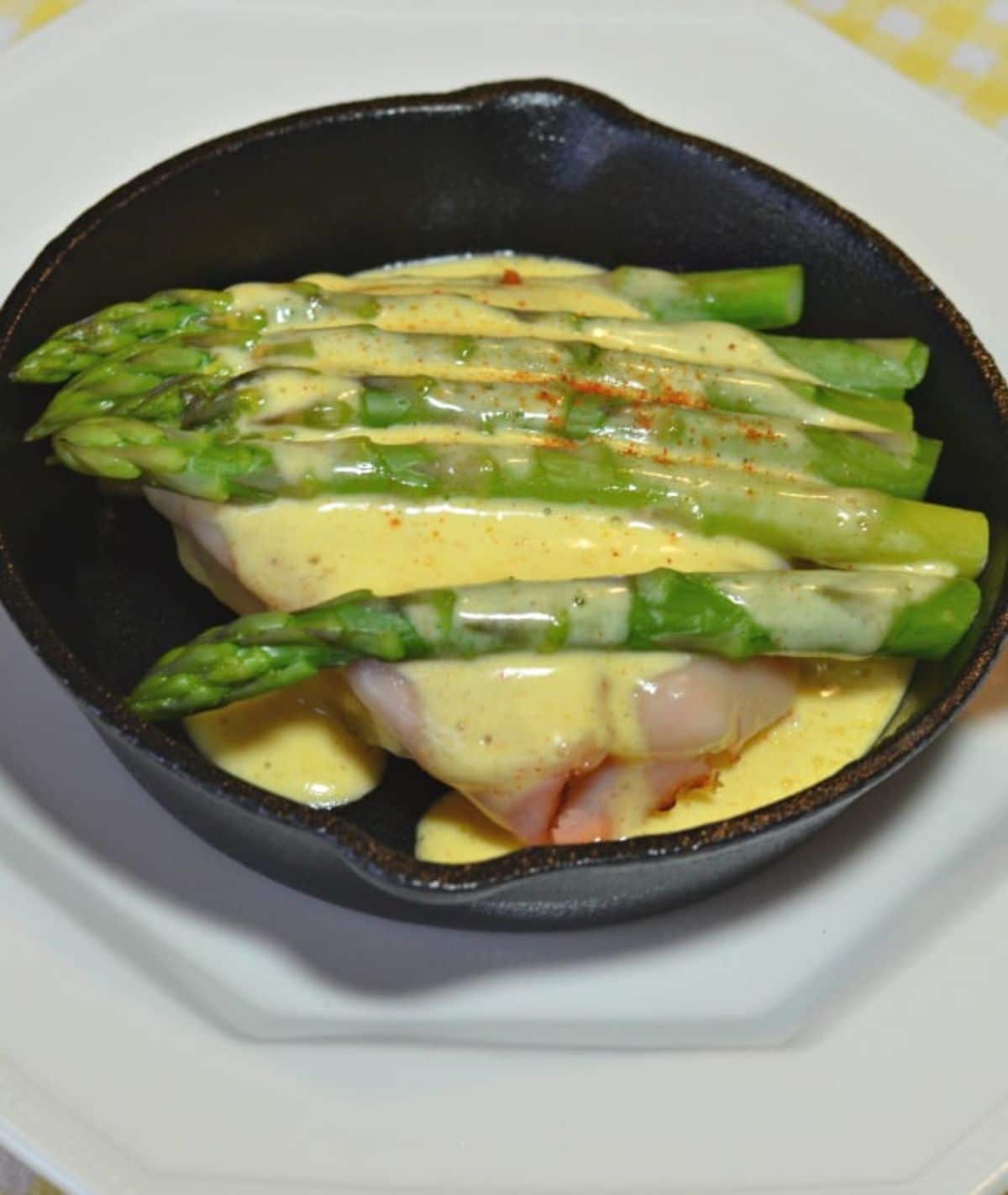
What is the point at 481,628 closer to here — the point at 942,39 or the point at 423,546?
the point at 423,546

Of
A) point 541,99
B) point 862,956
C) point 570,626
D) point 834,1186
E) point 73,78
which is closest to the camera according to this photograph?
point 834,1186

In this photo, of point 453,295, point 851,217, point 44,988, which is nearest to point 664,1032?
point 44,988

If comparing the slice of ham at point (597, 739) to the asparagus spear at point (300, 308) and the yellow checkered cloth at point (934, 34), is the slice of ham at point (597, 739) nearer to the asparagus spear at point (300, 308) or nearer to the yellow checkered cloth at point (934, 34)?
the asparagus spear at point (300, 308)

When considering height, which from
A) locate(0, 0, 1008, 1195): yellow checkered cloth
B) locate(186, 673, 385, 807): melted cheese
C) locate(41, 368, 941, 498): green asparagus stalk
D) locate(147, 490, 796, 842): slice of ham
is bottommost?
locate(186, 673, 385, 807): melted cheese

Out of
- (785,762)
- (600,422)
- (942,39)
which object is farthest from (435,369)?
(942,39)

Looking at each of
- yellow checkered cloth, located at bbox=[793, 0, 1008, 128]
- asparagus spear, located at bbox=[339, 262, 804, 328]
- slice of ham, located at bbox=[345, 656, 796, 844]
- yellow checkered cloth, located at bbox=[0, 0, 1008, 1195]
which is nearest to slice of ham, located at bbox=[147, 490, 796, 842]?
slice of ham, located at bbox=[345, 656, 796, 844]

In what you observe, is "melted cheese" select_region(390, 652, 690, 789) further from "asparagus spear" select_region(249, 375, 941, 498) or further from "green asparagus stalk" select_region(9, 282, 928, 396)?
"green asparagus stalk" select_region(9, 282, 928, 396)

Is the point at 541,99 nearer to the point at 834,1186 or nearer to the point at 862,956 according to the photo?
the point at 862,956

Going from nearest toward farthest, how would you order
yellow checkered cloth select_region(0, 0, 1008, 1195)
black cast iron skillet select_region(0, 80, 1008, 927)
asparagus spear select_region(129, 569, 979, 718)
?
black cast iron skillet select_region(0, 80, 1008, 927)
asparagus spear select_region(129, 569, 979, 718)
yellow checkered cloth select_region(0, 0, 1008, 1195)
